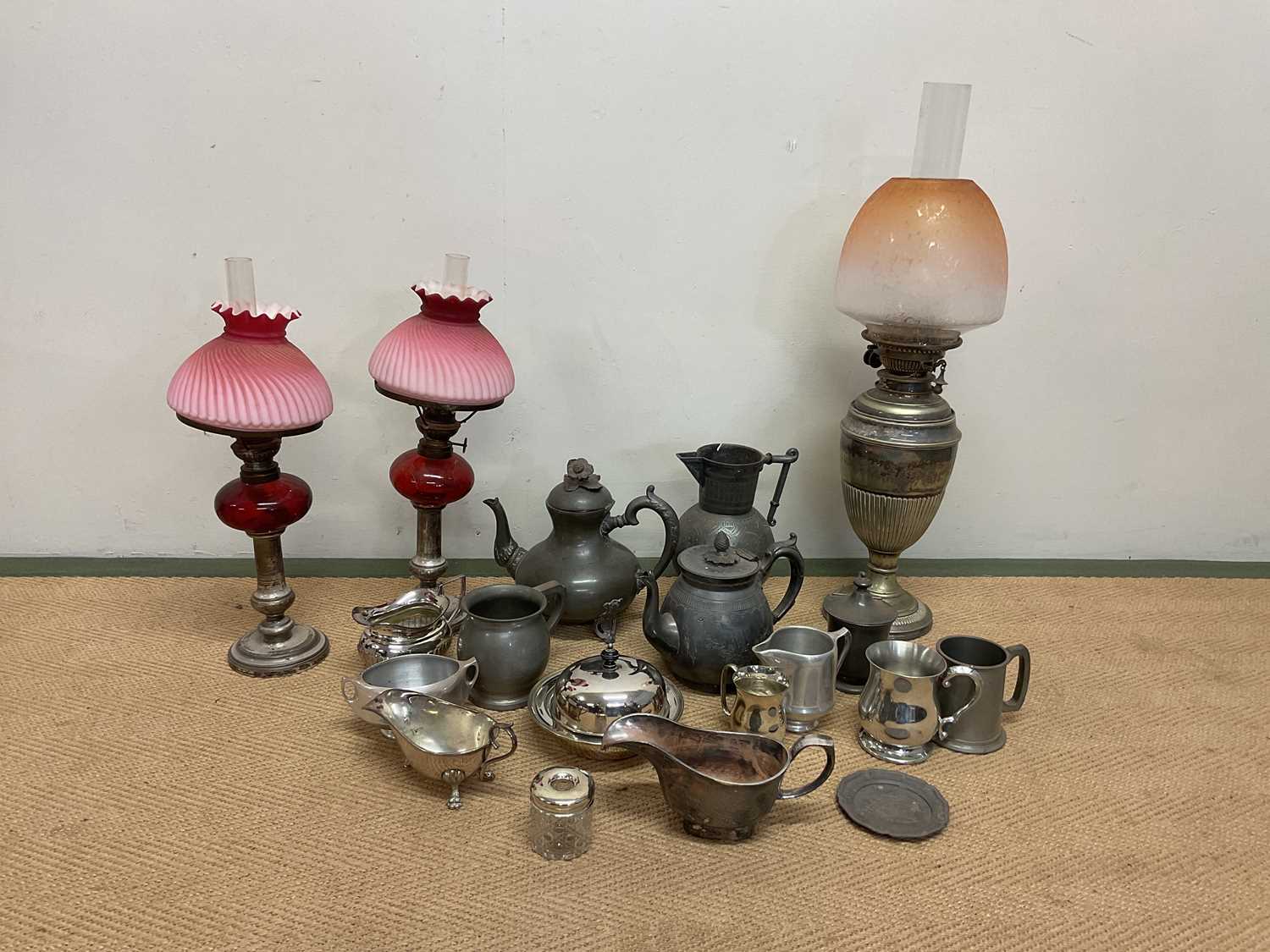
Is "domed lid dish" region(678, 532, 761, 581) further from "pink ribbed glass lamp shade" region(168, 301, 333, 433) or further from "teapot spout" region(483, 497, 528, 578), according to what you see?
"pink ribbed glass lamp shade" region(168, 301, 333, 433)

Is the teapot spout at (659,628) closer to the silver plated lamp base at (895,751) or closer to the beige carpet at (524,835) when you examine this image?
the beige carpet at (524,835)

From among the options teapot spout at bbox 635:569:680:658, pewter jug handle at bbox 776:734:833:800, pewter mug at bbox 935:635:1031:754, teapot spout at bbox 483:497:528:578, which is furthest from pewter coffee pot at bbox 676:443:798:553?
pewter jug handle at bbox 776:734:833:800

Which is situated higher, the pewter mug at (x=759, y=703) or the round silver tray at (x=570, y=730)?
the pewter mug at (x=759, y=703)

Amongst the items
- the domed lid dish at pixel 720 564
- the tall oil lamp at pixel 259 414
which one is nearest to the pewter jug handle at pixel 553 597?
the domed lid dish at pixel 720 564

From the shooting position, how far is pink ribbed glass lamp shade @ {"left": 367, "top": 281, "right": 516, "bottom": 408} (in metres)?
1.65

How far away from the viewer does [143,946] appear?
1.12 metres

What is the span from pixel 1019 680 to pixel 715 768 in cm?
59

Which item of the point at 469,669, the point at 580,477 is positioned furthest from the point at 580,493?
the point at 469,669

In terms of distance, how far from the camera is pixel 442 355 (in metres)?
1.66

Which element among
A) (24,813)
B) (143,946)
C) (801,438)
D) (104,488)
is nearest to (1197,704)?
(801,438)

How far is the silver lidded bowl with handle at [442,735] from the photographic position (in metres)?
1.36

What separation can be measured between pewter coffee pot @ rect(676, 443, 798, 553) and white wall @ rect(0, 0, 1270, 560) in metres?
0.22

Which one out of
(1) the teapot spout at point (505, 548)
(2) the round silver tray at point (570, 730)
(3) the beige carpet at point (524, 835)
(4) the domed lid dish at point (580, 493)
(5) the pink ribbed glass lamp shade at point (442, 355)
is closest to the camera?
(3) the beige carpet at point (524, 835)

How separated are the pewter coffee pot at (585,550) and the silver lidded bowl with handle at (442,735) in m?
0.39
